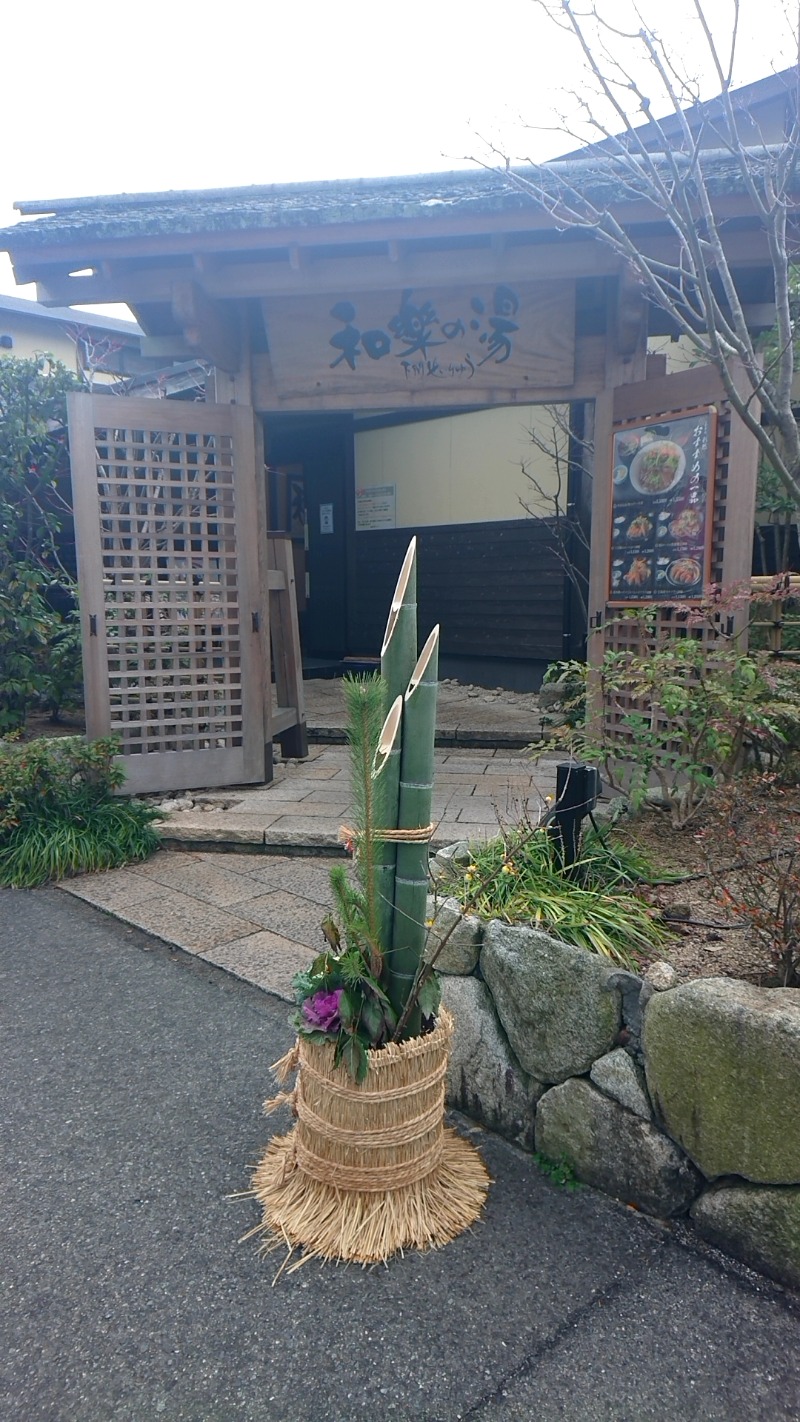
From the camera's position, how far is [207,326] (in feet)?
16.7

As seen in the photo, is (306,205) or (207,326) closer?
(306,205)

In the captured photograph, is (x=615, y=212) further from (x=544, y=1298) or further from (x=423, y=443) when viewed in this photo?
(x=423, y=443)

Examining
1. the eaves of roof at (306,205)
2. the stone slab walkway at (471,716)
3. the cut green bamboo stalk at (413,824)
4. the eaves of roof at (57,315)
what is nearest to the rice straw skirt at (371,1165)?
the cut green bamboo stalk at (413,824)

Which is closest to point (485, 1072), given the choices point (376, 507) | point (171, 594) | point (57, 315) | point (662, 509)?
point (662, 509)

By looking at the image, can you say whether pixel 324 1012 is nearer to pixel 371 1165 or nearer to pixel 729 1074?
pixel 371 1165

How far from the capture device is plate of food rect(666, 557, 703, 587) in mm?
4398

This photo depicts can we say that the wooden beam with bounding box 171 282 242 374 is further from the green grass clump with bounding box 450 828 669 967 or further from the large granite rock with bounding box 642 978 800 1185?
the large granite rock with bounding box 642 978 800 1185

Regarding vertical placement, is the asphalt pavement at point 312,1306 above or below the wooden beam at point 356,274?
below

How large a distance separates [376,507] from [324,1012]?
8.71 m

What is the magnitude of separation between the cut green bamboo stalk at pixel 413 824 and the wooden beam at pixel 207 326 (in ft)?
12.1

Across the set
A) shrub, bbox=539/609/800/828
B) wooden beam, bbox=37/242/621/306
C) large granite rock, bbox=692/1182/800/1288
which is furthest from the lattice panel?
large granite rock, bbox=692/1182/800/1288

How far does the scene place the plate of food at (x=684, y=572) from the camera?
14.4 feet

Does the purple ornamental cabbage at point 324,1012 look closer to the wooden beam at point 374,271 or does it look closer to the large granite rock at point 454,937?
the large granite rock at point 454,937

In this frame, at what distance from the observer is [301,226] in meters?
4.44
